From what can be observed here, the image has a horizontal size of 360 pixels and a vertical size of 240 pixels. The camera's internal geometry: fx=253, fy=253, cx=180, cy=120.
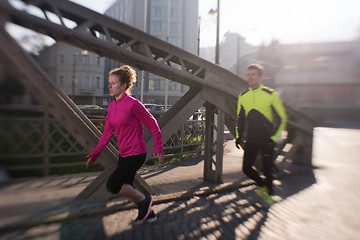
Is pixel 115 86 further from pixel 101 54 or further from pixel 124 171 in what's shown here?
pixel 101 54

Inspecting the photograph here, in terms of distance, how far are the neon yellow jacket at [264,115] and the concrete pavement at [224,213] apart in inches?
41.6

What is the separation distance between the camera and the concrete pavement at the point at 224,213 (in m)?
2.75

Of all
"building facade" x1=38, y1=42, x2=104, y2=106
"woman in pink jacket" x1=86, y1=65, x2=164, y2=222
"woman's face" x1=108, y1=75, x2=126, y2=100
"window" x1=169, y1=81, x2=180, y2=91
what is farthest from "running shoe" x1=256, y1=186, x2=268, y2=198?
"window" x1=169, y1=81, x2=180, y2=91

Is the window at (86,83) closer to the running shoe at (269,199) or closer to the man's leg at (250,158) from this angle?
the man's leg at (250,158)

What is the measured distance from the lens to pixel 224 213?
340 cm

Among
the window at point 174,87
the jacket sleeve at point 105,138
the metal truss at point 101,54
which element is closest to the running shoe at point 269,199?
the metal truss at point 101,54

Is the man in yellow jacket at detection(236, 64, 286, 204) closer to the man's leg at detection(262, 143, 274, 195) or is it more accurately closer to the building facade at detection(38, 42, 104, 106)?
the man's leg at detection(262, 143, 274, 195)

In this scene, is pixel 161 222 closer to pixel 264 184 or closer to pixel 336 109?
pixel 264 184

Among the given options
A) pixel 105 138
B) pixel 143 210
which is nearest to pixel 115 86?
pixel 105 138

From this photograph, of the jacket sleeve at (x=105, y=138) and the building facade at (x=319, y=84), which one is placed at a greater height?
the building facade at (x=319, y=84)

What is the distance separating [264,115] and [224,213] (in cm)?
148

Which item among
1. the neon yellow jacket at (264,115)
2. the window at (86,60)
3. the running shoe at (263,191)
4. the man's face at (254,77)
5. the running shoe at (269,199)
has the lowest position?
the running shoe at (269,199)

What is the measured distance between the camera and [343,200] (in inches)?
160

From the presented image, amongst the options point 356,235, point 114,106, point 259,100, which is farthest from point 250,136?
point 114,106
